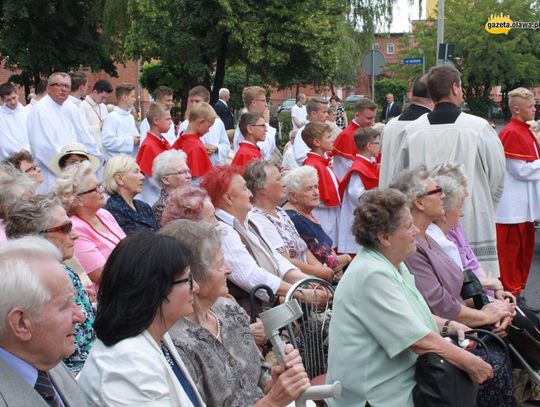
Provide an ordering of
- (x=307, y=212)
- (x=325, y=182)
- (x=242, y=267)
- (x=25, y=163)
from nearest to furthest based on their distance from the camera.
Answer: (x=242, y=267)
(x=25, y=163)
(x=307, y=212)
(x=325, y=182)

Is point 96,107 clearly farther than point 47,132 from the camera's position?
Yes

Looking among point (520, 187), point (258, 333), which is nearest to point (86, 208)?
point (258, 333)

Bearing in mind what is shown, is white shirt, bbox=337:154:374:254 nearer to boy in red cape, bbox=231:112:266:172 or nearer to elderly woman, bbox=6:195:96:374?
boy in red cape, bbox=231:112:266:172

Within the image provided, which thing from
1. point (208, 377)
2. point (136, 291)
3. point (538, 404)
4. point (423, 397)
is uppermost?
point (136, 291)

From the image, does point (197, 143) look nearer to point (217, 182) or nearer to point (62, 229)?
point (217, 182)

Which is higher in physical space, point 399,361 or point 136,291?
point 136,291

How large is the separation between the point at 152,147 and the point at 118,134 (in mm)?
1756

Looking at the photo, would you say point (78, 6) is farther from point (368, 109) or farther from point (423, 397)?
point (423, 397)

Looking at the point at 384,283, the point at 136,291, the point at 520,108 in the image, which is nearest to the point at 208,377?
the point at 136,291

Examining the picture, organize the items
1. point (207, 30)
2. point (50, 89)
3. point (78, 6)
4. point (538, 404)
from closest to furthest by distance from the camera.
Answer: point (538, 404)
point (50, 89)
point (207, 30)
point (78, 6)

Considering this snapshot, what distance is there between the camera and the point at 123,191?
6.42m

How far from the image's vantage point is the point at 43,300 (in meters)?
2.52

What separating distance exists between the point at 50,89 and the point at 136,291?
7519 mm

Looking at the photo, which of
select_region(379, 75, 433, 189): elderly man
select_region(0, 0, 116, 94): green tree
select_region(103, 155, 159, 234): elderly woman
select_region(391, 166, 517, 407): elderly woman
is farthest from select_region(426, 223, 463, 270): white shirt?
select_region(0, 0, 116, 94): green tree
